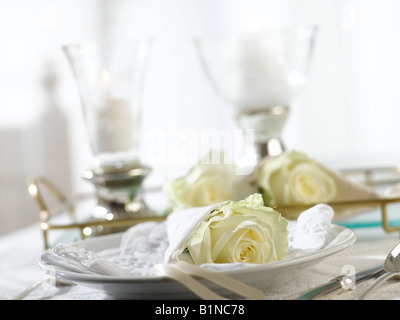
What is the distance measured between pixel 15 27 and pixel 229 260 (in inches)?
67.1

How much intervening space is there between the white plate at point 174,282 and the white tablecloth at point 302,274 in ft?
0.06

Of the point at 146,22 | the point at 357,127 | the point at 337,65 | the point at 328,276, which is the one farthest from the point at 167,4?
the point at 328,276

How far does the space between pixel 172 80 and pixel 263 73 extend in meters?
1.16

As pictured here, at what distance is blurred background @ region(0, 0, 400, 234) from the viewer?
5.85 ft

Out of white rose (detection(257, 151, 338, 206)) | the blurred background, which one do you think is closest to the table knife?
white rose (detection(257, 151, 338, 206))

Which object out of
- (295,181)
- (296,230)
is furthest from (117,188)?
(296,230)

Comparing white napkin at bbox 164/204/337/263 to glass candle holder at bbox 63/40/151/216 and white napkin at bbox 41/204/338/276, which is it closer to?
white napkin at bbox 41/204/338/276

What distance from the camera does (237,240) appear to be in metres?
0.34

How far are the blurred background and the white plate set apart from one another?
138 centimetres
